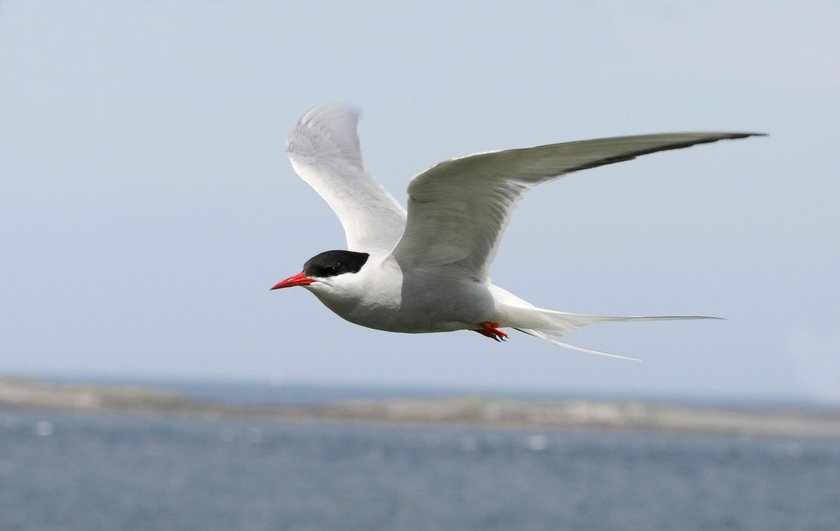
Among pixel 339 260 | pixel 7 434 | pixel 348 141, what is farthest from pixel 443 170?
pixel 7 434

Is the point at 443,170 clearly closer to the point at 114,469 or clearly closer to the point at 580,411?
the point at 114,469

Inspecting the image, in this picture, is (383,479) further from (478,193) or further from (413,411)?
(478,193)

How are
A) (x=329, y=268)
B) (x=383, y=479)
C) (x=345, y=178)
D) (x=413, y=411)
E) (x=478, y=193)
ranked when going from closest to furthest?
A: (x=478, y=193), (x=329, y=268), (x=345, y=178), (x=383, y=479), (x=413, y=411)

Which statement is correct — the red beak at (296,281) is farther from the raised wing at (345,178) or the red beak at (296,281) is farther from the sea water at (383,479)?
the sea water at (383,479)

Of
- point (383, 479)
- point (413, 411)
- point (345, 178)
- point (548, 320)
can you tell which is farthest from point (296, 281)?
point (413, 411)

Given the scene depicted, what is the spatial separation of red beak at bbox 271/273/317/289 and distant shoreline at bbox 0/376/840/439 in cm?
9318

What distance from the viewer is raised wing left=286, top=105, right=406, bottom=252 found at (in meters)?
8.65

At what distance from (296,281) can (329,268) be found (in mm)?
212

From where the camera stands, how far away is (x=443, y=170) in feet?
20.6

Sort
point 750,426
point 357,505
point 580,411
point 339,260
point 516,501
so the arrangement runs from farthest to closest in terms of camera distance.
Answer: point 750,426 → point 580,411 → point 516,501 → point 357,505 → point 339,260

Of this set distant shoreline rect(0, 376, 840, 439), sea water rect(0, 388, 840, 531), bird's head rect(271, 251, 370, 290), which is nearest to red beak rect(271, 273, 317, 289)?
bird's head rect(271, 251, 370, 290)

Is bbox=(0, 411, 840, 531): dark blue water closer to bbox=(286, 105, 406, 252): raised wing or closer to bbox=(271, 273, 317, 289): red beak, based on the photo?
bbox=(286, 105, 406, 252): raised wing

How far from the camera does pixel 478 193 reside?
657cm

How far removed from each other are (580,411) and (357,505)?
5153cm
